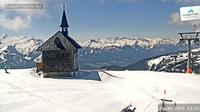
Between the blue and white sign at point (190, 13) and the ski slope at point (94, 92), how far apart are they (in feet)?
50.5

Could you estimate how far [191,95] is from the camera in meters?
42.0

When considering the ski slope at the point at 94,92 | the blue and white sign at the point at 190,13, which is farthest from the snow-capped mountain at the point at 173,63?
the ski slope at the point at 94,92

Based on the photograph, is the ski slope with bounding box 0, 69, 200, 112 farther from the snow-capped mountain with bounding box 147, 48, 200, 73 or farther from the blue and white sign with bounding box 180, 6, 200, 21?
the snow-capped mountain with bounding box 147, 48, 200, 73

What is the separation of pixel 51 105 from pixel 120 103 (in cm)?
752

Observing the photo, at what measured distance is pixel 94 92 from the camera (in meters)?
44.4

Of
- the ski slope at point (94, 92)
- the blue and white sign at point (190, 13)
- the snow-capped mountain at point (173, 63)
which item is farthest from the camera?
the snow-capped mountain at point (173, 63)

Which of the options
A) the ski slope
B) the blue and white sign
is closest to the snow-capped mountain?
the blue and white sign

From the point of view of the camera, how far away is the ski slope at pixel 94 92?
3738cm

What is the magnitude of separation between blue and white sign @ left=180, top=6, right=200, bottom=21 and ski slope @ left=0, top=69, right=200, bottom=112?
1538 centimetres

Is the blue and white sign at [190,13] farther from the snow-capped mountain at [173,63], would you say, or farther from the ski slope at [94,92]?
the snow-capped mountain at [173,63]

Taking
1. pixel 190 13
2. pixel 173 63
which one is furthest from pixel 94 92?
pixel 173 63

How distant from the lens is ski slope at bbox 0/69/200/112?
37375mm

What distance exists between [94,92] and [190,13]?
2942 centimetres

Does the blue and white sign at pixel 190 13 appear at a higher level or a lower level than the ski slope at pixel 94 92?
higher
